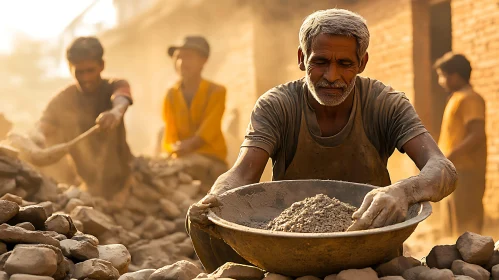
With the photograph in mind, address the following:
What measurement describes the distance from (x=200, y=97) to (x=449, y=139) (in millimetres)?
3091

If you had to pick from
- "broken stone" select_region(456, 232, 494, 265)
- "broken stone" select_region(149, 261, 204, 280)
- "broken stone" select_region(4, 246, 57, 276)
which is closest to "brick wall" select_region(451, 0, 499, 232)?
"broken stone" select_region(456, 232, 494, 265)

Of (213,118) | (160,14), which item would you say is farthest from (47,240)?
(160,14)

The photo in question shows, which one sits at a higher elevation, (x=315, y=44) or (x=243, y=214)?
(x=315, y=44)

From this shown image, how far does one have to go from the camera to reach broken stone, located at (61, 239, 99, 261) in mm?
2701

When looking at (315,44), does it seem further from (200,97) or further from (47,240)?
(200,97)

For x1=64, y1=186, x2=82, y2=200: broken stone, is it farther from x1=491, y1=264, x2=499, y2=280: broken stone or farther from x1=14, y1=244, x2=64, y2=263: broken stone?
x1=491, y1=264, x2=499, y2=280: broken stone

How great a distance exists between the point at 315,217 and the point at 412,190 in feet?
1.36

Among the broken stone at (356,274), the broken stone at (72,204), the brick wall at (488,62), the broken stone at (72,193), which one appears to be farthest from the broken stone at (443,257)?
the brick wall at (488,62)

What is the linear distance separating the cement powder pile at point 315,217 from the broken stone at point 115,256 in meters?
0.85

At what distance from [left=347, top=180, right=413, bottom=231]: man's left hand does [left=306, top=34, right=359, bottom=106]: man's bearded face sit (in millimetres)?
682

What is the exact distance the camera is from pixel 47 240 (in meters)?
2.61

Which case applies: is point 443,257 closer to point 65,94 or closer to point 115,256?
point 115,256

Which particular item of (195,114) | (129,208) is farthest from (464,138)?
(129,208)

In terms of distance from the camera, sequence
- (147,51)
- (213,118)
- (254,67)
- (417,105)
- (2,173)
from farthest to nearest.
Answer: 1. (147,51)
2. (254,67)
3. (417,105)
4. (213,118)
5. (2,173)
